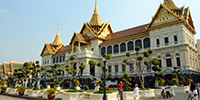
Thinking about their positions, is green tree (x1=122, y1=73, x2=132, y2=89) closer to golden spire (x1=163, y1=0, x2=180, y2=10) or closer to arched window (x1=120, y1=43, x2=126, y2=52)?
arched window (x1=120, y1=43, x2=126, y2=52)

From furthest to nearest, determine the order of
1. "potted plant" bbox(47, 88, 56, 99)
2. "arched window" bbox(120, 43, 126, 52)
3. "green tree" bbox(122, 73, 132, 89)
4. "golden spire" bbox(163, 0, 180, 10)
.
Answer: "arched window" bbox(120, 43, 126, 52), "golden spire" bbox(163, 0, 180, 10), "green tree" bbox(122, 73, 132, 89), "potted plant" bbox(47, 88, 56, 99)

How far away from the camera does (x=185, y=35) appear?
85.3ft

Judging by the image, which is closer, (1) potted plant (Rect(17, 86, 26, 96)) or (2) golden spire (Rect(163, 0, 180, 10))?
(1) potted plant (Rect(17, 86, 26, 96))

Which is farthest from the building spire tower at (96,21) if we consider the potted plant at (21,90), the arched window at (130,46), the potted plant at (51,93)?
the potted plant at (51,93)

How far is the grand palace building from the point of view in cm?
2605

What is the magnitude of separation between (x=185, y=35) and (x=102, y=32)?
58.8 feet

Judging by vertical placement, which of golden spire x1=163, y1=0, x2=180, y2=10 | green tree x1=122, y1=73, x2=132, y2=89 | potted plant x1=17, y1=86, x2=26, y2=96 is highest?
golden spire x1=163, y1=0, x2=180, y2=10

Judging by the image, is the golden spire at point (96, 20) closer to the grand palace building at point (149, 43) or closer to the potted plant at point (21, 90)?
the grand palace building at point (149, 43)

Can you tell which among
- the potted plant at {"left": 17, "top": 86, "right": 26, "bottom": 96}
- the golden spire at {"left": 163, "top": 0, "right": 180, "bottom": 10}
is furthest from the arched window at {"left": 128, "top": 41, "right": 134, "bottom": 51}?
the potted plant at {"left": 17, "top": 86, "right": 26, "bottom": 96}

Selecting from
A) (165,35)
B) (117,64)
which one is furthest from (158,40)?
(117,64)

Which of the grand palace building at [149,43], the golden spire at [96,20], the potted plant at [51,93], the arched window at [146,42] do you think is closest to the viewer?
the potted plant at [51,93]

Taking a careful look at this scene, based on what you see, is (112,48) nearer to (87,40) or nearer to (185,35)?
(87,40)

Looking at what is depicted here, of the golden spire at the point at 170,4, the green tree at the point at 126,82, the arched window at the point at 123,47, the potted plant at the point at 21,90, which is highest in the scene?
the golden spire at the point at 170,4

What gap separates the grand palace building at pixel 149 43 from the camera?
1025 inches
